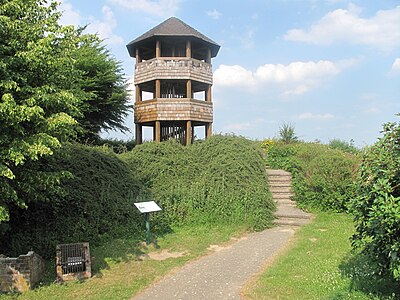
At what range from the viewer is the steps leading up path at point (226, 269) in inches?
226

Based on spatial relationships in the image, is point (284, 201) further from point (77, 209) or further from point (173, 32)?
point (173, 32)

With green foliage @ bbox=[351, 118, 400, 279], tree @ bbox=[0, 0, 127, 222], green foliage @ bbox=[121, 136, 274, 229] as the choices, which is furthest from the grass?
tree @ bbox=[0, 0, 127, 222]

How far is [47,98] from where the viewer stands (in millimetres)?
5508

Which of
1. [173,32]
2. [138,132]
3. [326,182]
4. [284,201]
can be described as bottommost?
[284,201]

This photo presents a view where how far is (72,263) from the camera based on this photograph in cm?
659

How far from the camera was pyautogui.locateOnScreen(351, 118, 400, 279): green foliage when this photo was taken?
415cm

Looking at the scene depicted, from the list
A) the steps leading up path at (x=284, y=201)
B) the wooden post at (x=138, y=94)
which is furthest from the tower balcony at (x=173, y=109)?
the steps leading up path at (x=284, y=201)

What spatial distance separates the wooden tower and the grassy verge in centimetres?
822

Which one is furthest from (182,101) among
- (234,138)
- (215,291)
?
(215,291)

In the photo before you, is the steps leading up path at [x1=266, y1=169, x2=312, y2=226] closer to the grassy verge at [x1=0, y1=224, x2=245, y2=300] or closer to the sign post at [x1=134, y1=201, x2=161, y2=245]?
the grassy verge at [x1=0, y1=224, x2=245, y2=300]

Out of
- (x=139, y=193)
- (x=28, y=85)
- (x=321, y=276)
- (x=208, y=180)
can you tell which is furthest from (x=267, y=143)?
(x=28, y=85)

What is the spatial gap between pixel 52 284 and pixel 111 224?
3086 millimetres

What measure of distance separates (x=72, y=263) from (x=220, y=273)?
112 inches

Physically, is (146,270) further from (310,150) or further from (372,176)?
(310,150)
